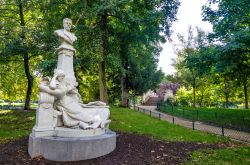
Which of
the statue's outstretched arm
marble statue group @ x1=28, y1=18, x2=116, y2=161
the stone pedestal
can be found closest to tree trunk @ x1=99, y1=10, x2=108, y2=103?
the stone pedestal

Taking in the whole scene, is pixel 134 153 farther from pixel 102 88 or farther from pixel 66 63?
pixel 102 88

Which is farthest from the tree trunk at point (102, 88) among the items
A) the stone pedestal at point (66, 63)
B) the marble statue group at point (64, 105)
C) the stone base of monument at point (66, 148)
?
the stone base of monument at point (66, 148)

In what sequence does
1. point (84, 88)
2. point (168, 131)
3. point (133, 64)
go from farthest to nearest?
point (84, 88) → point (133, 64) → point (168, 131)

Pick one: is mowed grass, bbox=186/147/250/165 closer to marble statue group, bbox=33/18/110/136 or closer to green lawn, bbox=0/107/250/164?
green lawn, bbox=0/107/250/164

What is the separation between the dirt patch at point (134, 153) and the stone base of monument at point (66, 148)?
0.56 feet

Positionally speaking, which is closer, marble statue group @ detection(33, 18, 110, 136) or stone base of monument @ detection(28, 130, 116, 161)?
stone base of monument @ detection(28, 130, 116, 161)

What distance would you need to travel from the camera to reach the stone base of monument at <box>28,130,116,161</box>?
6988 millimetres

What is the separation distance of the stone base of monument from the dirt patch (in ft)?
0.56

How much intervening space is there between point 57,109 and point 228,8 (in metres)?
10.7

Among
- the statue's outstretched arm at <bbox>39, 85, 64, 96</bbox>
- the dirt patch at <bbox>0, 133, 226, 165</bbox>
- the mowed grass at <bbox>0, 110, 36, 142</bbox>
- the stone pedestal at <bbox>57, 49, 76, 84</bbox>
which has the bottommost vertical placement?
the dirt patch at <bbox>0, 133, 226, 165</bbox>

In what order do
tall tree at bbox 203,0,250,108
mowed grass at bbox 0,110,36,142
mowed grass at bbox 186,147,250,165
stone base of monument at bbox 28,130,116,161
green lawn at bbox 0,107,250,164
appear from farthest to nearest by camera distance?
tall tree at bbox 203,0,250,108 → mowed grass at bbox 0,110,36,142 → green lawn at bbox 0,107,250,164 → mowed grass at bbox 186,147,250,165 → stone base of monument at bbox 28,130,116,161

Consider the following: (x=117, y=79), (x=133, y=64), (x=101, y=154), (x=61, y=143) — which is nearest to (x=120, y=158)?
(x=101, y=154)

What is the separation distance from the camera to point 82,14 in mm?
15930

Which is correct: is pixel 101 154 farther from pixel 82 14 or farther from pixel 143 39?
pixel 143 39
